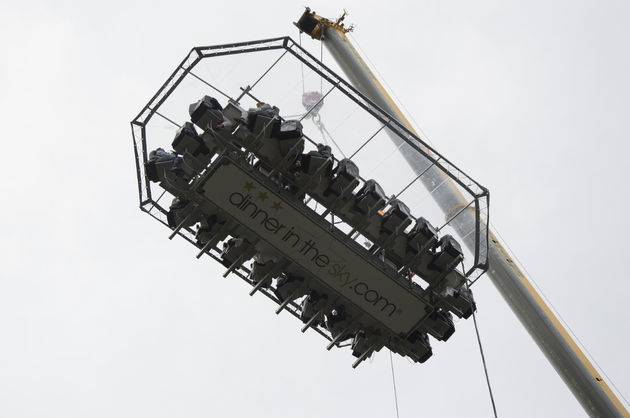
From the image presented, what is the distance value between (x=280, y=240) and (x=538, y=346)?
11.9m

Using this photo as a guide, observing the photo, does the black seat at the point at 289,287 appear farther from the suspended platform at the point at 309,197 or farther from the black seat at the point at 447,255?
A: the black seat at the point at 447,255

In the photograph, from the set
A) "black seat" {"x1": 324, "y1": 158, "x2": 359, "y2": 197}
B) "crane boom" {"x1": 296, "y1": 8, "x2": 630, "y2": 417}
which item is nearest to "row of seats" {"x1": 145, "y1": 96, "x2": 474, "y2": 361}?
"black seat" {"x1": 324, "y1": 158, "x2": 359, "y2": 197}

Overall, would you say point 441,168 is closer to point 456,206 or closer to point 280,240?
point 456,206

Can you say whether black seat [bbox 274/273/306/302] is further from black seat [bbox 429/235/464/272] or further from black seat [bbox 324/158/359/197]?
black seat [bbox 429/235/464/272]

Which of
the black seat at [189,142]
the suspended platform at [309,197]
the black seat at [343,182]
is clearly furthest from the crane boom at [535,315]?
the black seat at [189,142]

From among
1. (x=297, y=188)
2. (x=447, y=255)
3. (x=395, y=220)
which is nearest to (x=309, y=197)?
(x=297, y=188)

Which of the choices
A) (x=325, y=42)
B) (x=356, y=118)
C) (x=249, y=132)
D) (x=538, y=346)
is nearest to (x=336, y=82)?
(x=356, y=118)

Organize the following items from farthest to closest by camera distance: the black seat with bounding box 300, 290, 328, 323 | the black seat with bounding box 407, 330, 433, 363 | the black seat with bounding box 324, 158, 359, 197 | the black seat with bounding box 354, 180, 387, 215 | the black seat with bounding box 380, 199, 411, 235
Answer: the black seat with bounding box 407, 330, 433, 363, the black seat with bounding box 300, 290, 328, 323, the black seat with bounding box 380, 199, 411, 235, the black seat with bounding box 354, 180, 387, 215, the black seat with bounding box 324, 158, 359, 197

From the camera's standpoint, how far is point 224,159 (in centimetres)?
2561

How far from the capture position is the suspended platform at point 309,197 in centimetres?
2603

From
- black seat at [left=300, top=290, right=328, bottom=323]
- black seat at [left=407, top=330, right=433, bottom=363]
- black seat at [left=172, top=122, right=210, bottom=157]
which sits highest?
black seat at [left=172, top=122, right=210, bottom=157]

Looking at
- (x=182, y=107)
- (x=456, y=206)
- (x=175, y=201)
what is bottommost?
(x=175, y=201)

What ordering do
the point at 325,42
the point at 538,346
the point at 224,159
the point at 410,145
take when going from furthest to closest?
the point at 325,42 → the point at 538,346 → the point at 410,145 → the point at 224,159

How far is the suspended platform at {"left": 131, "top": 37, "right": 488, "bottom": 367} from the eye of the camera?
26031 mm
